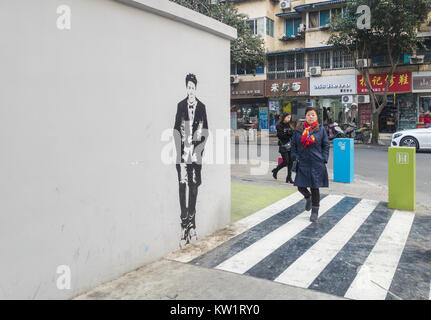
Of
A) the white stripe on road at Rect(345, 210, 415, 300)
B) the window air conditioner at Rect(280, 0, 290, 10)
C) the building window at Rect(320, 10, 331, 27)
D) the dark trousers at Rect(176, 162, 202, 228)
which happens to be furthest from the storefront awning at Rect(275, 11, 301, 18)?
the dark trousers at Rect(176, 162, 202, 228)

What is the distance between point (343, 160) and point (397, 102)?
56.6ft

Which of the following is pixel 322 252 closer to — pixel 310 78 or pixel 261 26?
pixel 310 78

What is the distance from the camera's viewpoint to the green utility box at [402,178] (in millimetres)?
6930

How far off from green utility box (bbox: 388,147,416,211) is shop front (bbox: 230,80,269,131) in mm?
22654

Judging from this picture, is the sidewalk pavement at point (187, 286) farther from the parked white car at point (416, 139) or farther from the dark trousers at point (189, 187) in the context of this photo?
the parked white car at point (416, 139)

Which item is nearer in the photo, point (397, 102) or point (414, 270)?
point (414, 270)

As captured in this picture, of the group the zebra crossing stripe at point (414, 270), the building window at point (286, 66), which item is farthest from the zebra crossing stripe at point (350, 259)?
the building window at point (286, 66)

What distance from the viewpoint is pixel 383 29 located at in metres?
20.3

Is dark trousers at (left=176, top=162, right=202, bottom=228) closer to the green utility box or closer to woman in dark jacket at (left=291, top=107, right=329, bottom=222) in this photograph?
woman in dark jacket at (left=291, top=107, right=329, bottom=222)

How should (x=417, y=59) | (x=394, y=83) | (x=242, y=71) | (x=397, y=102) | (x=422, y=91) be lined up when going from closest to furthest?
(x=417, y=59), (x=422, y=91), (x=394, y=83), (x=397, y=102), (x=242, y=71)

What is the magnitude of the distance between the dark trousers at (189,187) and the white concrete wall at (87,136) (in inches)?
4.9

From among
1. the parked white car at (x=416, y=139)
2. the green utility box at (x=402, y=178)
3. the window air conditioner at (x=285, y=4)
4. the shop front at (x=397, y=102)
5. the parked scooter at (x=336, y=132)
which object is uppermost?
the window air conditioner at (x=285, y=4)

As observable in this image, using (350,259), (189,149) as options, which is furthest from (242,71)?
(350,259)
